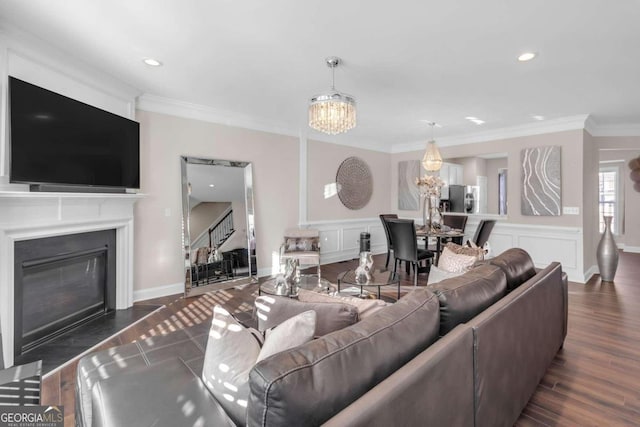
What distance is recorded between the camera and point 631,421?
5.92ft

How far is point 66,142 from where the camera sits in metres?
2.72

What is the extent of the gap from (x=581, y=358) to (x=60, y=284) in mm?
4508

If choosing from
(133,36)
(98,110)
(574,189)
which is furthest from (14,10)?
(574,189)

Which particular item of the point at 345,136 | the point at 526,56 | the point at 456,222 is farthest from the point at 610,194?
the point at 526,56

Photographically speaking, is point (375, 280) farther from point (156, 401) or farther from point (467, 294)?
point (156, 401)

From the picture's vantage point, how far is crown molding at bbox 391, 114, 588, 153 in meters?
4.73

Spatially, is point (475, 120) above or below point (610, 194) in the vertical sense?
above

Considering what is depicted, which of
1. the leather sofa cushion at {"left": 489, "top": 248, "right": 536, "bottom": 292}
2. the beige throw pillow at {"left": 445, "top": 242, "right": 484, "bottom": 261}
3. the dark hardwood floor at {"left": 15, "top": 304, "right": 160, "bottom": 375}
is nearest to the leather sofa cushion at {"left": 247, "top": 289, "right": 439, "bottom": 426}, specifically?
the leather sofa cushion at {"left": 489, "top": 248, "right": 536, "bottom": 292}

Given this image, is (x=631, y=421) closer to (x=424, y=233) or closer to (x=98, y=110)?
(x=424, y=233)

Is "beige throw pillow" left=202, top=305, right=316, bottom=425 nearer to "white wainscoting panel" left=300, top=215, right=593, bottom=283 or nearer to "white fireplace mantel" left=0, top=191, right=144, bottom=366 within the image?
"white fireplace mantel" left=0, top=191, right=144, bottom=366

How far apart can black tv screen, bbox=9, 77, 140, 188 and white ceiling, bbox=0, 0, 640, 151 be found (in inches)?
19.0

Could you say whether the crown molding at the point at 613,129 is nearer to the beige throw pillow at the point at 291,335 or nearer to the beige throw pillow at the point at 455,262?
the beige throw pillow at the point at 455,262

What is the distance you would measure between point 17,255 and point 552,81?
5.17 metres

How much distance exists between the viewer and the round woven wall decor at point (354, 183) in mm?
6281
